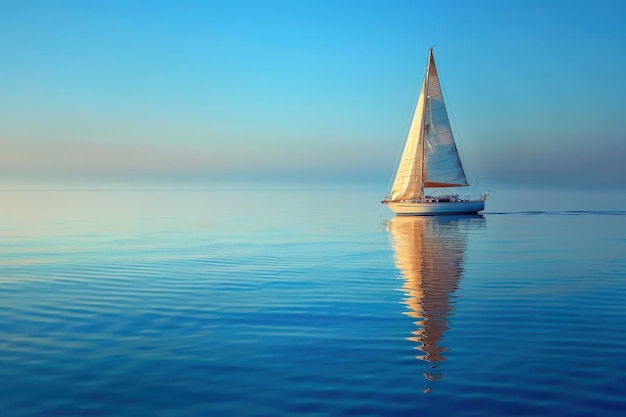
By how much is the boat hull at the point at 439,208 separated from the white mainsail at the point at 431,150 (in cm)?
181

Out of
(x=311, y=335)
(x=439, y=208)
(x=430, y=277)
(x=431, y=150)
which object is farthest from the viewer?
(x=431, y=150)

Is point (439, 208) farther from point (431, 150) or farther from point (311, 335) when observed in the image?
point (311, 335)

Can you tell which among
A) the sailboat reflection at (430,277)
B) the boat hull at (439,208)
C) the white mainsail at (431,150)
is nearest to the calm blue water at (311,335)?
the sailboat reflection at (430,277)

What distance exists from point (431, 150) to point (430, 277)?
56.4m

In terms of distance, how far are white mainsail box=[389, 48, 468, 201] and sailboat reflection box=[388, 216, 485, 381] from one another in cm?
2580

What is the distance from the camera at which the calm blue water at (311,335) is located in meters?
10.8

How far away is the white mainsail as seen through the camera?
266 ft

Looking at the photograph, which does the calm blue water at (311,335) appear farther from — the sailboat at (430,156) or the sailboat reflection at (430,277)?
the sailboat at (430,156)

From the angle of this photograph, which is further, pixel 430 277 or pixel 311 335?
pixel 430 277

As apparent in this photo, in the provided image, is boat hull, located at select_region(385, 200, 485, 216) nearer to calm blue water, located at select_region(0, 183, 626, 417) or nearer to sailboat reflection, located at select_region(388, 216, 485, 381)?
sailboat reflection, located at select_region(388, 216, 485, 381)

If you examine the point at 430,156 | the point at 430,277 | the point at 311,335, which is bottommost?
the point at 430,277

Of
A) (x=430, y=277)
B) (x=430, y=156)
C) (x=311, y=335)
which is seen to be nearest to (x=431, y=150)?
(x=430, y=156)

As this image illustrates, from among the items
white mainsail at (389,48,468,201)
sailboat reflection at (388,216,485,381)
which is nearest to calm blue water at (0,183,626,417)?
sailboat reflection at (388,216,485,381)

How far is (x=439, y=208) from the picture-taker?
3113 inches
